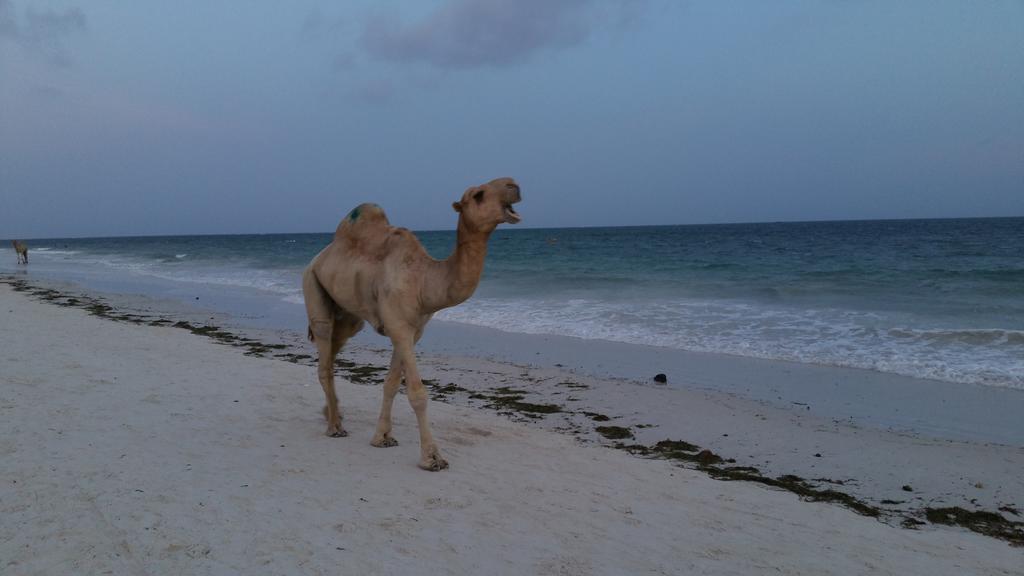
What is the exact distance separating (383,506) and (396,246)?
198 centimetres

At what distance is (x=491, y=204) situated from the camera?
15.1ft

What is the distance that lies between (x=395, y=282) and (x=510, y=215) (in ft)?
3.55

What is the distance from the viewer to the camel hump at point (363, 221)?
18.2 ft

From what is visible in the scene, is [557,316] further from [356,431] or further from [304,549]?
[304,549]

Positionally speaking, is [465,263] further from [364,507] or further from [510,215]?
[364,507]

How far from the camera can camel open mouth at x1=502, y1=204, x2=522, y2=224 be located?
456 cm

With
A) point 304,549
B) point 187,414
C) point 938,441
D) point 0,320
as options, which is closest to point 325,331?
point 187,414

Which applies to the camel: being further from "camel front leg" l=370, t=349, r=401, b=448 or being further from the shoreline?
the shoreline

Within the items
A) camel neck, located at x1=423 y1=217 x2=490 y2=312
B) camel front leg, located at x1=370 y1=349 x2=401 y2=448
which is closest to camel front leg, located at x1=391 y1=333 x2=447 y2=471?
camel neck, located at x1=423 y1=217 x2=490 y2=312

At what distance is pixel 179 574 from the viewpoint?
3186 millimetres

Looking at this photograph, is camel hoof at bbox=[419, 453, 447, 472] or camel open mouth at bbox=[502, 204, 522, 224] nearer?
camel open mouth at bbox=[502, 204, 522, 224]

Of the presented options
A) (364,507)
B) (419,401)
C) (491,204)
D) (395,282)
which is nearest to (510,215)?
(491,204)

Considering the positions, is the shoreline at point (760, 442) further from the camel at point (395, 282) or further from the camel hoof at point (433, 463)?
the camel at point (395, 282)

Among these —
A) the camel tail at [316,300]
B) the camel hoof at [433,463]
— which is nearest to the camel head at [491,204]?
the camel hoof at [433,463]
